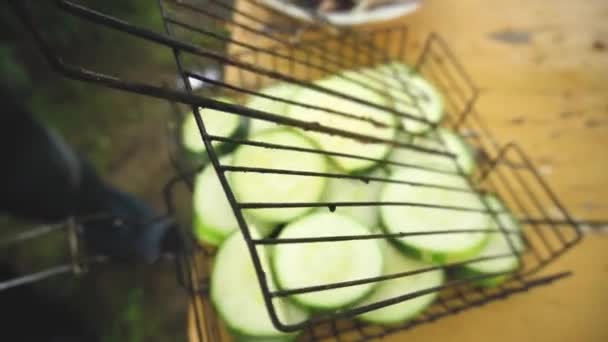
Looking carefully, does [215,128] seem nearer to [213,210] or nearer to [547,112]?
[213,210]

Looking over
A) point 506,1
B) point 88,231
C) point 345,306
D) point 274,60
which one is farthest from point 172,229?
point 506,1

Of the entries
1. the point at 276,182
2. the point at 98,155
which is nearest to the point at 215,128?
the point at 276,182

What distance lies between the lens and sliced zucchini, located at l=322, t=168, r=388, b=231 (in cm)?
66

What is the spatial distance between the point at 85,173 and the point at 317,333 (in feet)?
2.77

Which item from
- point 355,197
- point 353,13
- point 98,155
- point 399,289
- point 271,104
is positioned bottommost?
point 399,289

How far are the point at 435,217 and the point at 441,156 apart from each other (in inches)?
5.3

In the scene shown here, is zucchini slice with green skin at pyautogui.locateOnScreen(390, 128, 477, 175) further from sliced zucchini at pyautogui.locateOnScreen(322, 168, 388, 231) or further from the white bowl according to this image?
the white bowl

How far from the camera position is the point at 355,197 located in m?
0.68

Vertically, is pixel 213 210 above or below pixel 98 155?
below

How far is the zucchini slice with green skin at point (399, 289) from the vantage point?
2.08 ft

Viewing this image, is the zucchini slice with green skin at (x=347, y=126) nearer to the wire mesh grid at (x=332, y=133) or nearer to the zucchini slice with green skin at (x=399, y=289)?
the wire mesh grid at (x=332, y=133)

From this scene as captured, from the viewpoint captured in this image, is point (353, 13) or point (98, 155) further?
point (98, 155)

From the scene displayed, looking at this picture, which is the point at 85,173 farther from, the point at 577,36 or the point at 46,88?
the point at 577,36

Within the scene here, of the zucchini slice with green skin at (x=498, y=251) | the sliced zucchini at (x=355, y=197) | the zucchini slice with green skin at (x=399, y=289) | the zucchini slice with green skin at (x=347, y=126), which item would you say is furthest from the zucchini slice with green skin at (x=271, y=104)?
the zucchini slice with green skin at (x=498, y=251)
